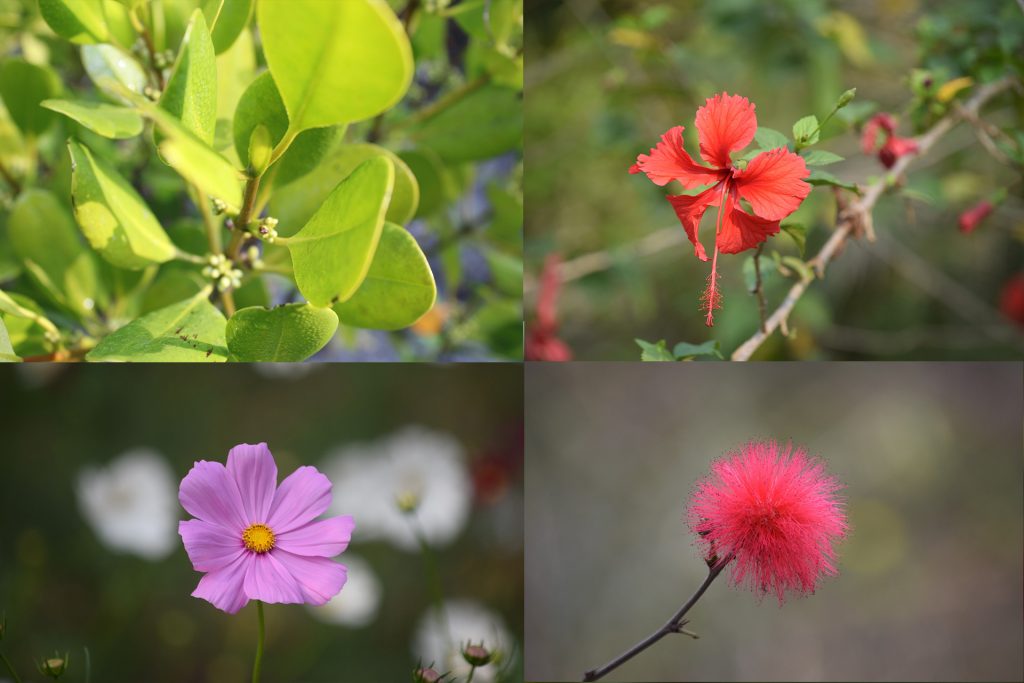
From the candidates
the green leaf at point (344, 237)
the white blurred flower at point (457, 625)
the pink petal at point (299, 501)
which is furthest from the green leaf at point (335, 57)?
the white blurred flower at point (457, 625)

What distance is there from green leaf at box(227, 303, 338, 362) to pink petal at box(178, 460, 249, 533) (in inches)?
1.6

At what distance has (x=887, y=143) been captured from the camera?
1.24 ft

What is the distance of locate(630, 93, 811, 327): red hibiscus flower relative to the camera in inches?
10.5

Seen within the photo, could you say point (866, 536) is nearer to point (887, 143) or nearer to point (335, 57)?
point (887, 143)

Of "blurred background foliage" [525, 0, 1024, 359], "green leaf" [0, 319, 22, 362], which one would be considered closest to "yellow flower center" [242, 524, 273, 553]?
"green leaf" [0, 319, 22, 362]

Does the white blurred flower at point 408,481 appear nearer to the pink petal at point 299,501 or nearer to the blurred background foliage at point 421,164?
the blurred background foliage at point 421,164

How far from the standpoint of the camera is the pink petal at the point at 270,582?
0.91ft

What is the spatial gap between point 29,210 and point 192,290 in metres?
0.08

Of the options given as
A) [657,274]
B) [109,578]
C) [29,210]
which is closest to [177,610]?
[109,578]

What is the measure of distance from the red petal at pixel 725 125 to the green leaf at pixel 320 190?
111mm

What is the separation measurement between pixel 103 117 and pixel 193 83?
5 centimetres

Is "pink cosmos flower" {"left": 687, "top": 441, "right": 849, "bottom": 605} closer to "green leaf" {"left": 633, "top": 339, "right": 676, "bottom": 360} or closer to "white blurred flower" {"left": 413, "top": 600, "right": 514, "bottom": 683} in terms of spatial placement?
"green leaf" {"left": 633, "top": 339, "right": 676, "bottom": 360}

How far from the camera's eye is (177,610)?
1.83 ft

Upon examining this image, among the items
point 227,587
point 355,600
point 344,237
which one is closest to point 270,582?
point 227,587
